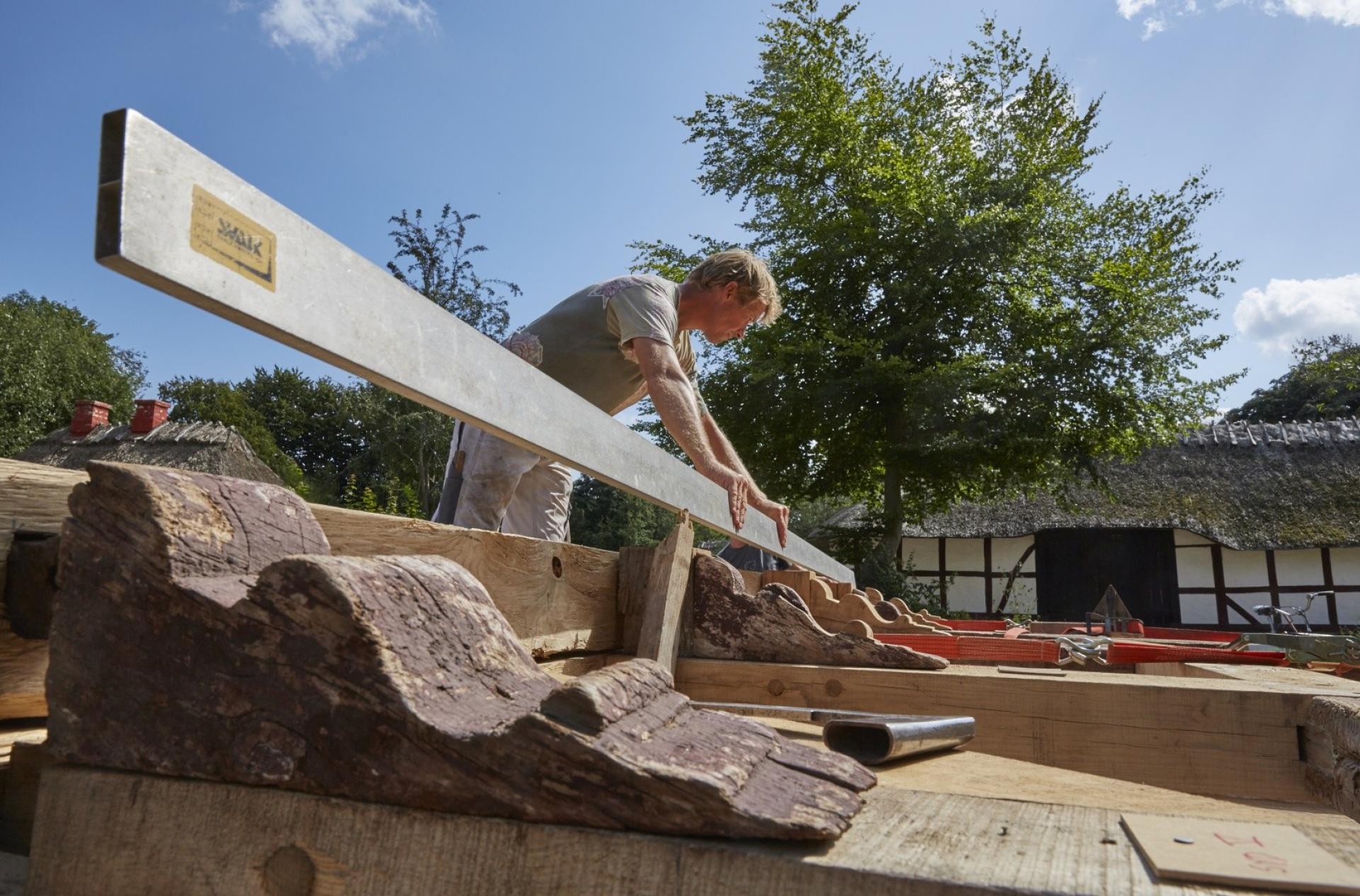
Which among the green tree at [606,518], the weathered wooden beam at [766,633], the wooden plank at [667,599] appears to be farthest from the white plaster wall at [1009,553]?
the wooden plank at [667,599]

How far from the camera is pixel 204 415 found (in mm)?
41969

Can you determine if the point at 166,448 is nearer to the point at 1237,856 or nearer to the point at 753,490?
the point at 753,490

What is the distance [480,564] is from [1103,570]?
79.1 feet

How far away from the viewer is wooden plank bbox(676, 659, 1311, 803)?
5.10ft

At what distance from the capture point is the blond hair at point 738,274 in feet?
9.66

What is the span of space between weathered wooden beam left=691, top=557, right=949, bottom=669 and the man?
48 centimetres

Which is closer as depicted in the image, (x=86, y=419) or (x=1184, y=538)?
(x=1184, y=538)

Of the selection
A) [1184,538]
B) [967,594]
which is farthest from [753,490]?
[1184,538]

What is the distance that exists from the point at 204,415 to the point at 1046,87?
3780cm

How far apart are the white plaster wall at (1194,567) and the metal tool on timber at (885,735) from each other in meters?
24.0

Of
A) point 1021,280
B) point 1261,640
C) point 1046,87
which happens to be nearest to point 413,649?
point 1261,640

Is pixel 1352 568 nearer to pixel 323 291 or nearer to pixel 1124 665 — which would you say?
pixel 1124 665

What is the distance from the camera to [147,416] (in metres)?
25.3

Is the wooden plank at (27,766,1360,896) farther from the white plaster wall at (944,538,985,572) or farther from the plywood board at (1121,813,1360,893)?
the white plaster wall at (944,538,985,572)
